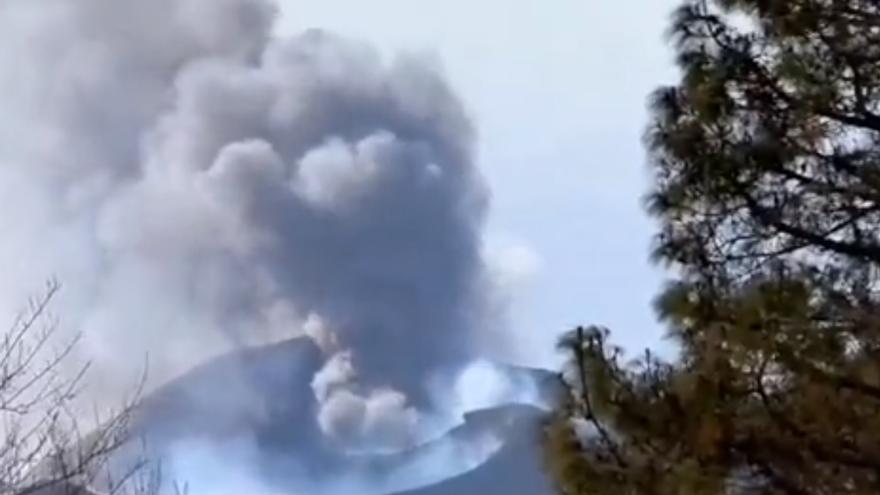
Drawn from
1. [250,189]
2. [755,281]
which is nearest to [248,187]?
[250,189]

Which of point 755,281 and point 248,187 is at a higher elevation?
point 248,187

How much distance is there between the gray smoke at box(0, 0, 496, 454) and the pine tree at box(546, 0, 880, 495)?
886 cm

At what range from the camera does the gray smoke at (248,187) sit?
12.0 m

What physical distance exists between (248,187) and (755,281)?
955 cm

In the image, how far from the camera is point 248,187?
39.8ft

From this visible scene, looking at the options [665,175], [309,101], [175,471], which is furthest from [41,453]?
[309,101]

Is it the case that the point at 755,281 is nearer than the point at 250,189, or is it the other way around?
the point at 755,281

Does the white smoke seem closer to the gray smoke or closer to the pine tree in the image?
the gray smoke

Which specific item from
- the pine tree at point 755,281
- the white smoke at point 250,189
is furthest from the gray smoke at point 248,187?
the pine tree at point 755,281

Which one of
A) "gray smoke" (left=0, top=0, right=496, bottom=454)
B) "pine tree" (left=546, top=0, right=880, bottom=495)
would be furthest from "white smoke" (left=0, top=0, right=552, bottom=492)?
"pine tree" (left=546, top=0, right=880, bottom=495)

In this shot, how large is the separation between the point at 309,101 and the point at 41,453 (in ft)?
29.3

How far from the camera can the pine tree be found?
8.65 feet

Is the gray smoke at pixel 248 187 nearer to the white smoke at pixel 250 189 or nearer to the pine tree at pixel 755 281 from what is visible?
the white smoke at pixel 250 189

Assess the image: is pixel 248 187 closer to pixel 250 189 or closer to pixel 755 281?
pixel 250 189
